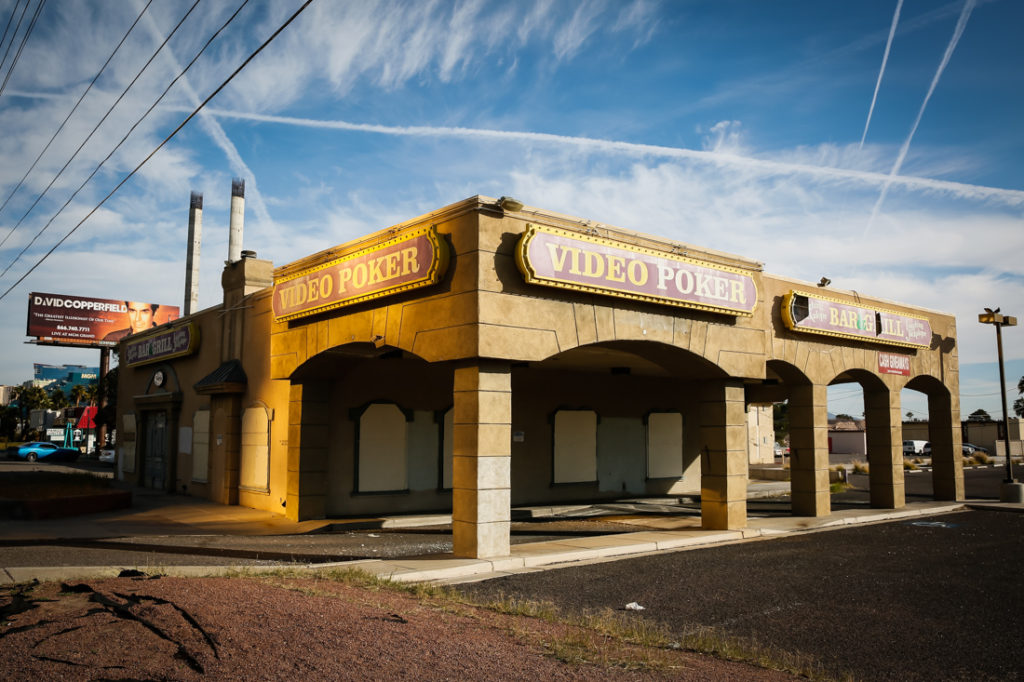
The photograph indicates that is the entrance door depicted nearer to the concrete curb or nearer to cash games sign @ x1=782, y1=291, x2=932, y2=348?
the concrete curb

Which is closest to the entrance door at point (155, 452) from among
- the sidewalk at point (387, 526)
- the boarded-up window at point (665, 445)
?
the sidewalk at point (387, 526)

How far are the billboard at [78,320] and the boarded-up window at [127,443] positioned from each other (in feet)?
129

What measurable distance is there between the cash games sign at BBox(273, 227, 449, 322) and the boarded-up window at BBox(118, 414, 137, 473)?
17.3 metres

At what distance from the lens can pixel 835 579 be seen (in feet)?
40.3

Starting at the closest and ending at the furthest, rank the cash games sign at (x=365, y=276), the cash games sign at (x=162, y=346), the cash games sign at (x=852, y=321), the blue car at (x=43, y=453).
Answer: the cash games sign at (x=365, y=276)
the cash games sign at (x=852, y=321)
the cash games sign at (x=162, y=346)
the blue car at (x=43, y=453)

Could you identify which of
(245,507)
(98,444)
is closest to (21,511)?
(245,507)

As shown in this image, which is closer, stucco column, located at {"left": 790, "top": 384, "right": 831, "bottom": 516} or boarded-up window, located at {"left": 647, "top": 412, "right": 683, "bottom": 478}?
stucco column, located at {"left": 790, "top": 384, "right": 831, "bottom": 516}

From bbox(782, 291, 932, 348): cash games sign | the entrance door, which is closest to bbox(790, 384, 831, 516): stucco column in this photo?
bbox(782, 291, 932, 348): cash games sign

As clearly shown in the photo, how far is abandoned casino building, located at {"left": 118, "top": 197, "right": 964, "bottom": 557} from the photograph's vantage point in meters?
13.4

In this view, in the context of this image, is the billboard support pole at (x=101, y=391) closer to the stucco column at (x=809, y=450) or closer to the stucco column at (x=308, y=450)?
the stucco column at (x=308, y=450)

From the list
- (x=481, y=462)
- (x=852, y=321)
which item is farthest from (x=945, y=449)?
(x=481, y=462)

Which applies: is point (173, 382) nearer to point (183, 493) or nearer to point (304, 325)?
point (183, 493)

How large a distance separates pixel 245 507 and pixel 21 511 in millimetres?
5580

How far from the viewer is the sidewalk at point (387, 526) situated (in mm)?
11672
